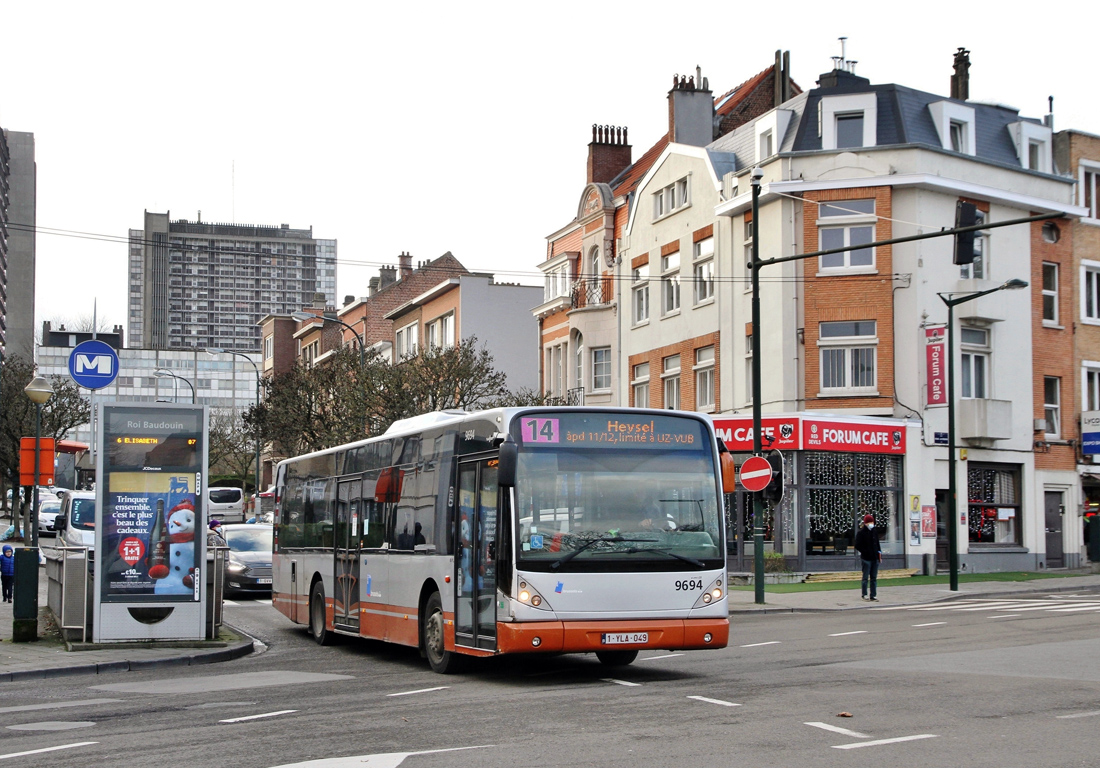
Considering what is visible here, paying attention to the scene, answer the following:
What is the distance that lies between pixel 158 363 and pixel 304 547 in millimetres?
162606

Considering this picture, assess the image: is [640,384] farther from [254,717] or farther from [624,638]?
[254,717]

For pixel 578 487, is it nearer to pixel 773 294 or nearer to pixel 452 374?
pixel 773 294

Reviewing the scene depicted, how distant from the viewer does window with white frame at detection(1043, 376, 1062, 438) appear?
38844 millimetres

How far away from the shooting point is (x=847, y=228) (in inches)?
1416

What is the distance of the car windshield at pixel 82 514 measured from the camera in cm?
3425

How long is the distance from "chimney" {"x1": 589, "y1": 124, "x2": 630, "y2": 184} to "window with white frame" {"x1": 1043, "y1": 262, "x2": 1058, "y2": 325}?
1719 cm

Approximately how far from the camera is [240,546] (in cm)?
2911

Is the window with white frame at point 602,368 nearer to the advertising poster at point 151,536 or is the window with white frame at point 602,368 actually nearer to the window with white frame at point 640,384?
the window with white frame at point 640,384

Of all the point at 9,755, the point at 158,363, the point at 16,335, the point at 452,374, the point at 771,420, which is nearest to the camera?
the point at 9,755

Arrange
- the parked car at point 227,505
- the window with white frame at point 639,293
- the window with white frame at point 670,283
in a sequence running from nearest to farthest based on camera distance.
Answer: the window with white frame at point 670,283
the window with white frame at point 639,293
the parked car at point 227,505

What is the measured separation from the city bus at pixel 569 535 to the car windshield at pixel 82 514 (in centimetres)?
2204

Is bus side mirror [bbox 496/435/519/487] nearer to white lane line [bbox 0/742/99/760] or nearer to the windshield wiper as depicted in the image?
the windshield wiper

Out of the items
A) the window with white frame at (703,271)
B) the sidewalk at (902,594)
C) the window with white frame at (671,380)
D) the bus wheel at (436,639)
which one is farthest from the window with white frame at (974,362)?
the bus wheel at (436,639)

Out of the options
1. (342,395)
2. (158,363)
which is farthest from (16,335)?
(342,395)
